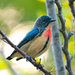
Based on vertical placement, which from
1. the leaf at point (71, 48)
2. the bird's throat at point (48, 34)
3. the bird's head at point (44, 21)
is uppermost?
the bird's head at point (44, 21)

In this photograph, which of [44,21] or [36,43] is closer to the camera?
[36,43]

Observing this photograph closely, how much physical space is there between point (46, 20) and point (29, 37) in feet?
2.87

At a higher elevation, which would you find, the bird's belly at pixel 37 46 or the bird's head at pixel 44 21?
the bird's head at pixel 44 21

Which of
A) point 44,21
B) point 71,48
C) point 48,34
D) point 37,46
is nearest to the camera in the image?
point 71,48

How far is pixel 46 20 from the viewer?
4.81m

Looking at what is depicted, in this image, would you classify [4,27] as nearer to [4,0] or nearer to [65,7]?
[4,0]

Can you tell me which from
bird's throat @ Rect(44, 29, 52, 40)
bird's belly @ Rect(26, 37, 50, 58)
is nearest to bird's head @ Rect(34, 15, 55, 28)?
bird's throat @ Rect(44, 29, 52, 40)

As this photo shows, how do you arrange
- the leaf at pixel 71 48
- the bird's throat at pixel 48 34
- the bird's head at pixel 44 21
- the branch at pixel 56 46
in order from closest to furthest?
1. the leaf at pixel 71 48
2. the branch at pixel 56 46
3. the bird's throat at pixel 48 34
4. the bird's head at pixel 44 21

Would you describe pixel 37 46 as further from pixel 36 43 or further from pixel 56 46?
pixel 56 46

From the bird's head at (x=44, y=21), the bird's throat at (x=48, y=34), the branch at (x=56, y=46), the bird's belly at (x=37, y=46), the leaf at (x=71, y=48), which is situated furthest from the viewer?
the bird's head at (x=44, y=21)

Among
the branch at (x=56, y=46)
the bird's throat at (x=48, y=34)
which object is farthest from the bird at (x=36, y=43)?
the branch at (x=56, y=46)

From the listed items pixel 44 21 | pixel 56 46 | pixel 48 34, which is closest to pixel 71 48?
pixel 56 46

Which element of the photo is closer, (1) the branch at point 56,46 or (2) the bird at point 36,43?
(1) the branch at point 56,46

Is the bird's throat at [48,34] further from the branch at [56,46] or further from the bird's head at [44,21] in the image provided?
the bird's head at [44,21]
